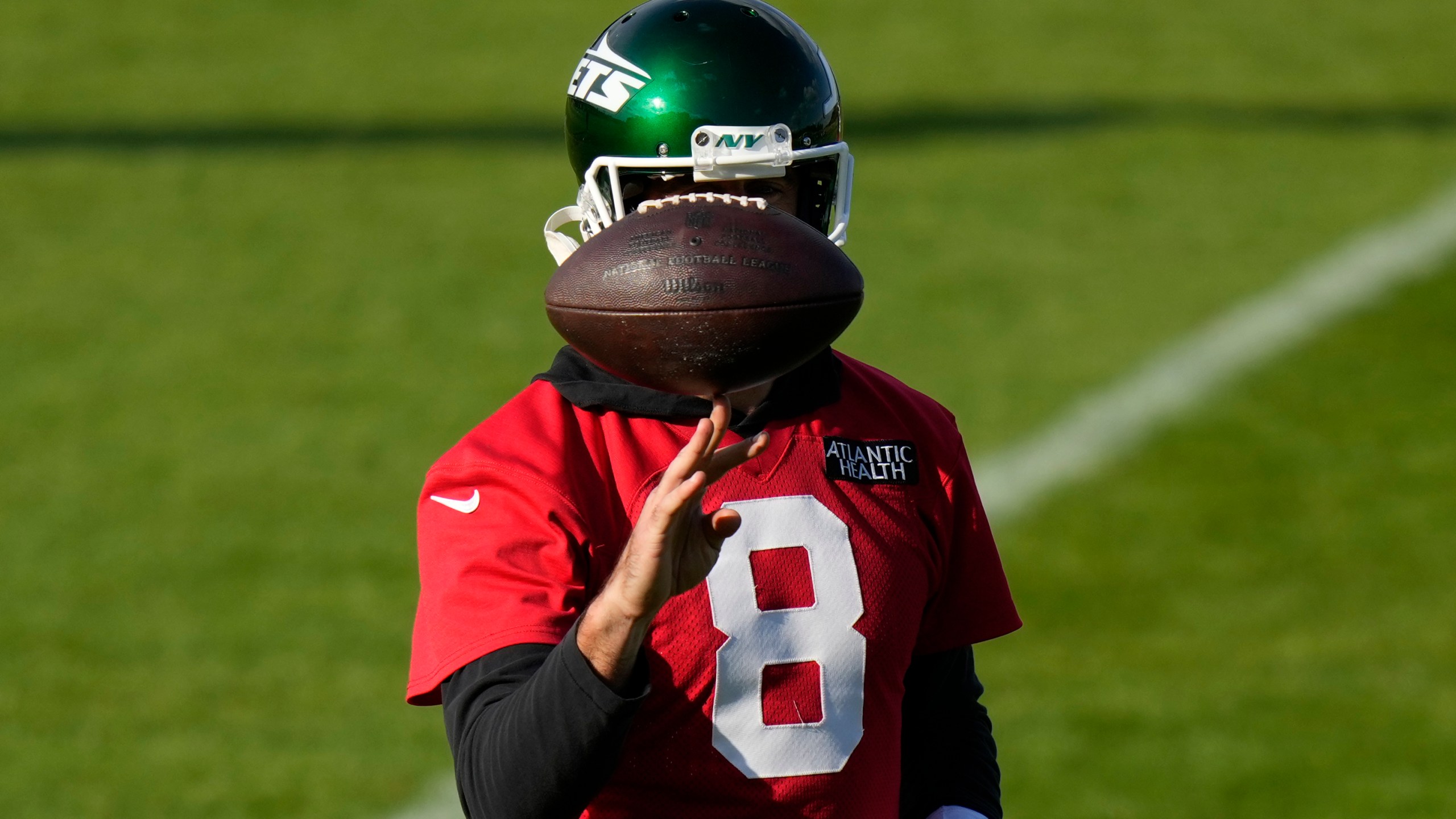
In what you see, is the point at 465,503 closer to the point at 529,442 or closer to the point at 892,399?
the point at 529,442

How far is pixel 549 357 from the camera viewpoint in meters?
8.50

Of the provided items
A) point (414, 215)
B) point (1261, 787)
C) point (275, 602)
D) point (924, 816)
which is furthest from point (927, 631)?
point (414, 215)

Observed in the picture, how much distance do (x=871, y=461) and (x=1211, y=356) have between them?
6.76 metres

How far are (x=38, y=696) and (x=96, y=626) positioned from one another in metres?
0.52

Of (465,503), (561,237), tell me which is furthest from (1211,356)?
(465,503)

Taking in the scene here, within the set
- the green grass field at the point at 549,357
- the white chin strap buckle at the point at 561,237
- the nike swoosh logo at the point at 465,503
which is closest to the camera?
the nike swoosh logo at the point at 465,503

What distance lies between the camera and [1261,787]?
5.50 metres

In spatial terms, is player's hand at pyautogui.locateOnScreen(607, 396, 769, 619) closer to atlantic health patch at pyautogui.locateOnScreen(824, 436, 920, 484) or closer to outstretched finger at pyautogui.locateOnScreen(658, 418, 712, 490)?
outstretched finger at pyautogui.locateOnScreen(658, 418, 712, 490)

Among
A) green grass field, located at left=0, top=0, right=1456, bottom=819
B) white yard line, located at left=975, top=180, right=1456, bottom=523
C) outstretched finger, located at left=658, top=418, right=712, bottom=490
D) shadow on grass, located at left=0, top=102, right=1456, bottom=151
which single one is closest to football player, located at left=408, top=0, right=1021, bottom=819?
outstretched finger, located at left=658, top=418, right=712, bottom=490

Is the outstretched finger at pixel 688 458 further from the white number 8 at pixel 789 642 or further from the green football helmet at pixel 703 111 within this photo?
the green football helmet at pixel 703 111

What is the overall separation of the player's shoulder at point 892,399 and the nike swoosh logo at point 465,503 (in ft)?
1.76

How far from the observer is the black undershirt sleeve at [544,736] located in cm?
187

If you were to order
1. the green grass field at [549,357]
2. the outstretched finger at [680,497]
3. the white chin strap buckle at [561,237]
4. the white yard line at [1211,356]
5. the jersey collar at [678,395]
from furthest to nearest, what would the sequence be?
the white yard line at [1211,356], the green grass field at [549,357], the white chin strap buckle at [561,237], the jersey collar at [678,395], the outstretched finger at [680,497]

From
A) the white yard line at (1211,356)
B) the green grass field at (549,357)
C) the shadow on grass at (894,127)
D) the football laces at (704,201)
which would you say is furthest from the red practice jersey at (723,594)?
the shadow on grass at (894,127)
